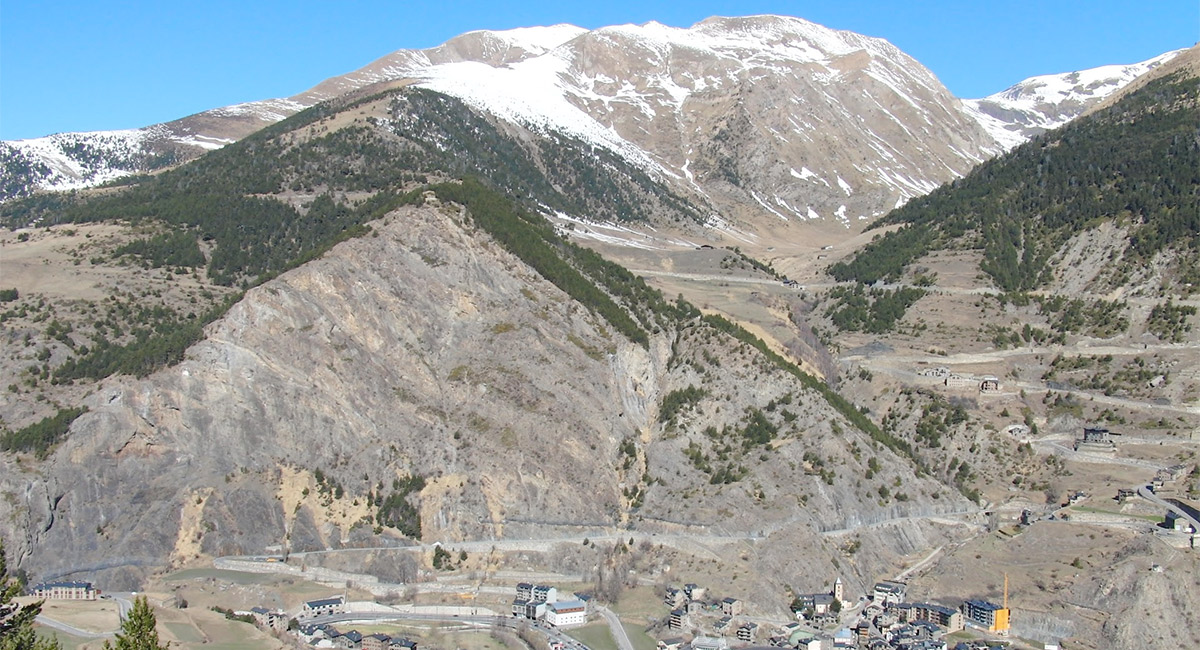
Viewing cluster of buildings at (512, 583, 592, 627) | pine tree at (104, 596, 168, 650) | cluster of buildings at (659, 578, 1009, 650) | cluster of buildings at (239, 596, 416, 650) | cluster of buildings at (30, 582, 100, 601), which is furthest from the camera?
cluster of buildings at (512, 583, 592, 627)

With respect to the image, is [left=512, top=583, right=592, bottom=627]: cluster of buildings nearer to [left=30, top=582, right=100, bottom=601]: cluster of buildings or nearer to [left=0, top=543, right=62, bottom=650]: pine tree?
[left=30, top=582, right=100, bottom=601]: cluster of buildings

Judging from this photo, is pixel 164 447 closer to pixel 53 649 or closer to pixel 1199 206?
pixel 53 649

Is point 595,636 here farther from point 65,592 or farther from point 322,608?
point 65,592

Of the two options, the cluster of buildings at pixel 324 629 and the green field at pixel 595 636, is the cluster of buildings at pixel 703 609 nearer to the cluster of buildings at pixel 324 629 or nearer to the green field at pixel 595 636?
the green field at pixel 595 636

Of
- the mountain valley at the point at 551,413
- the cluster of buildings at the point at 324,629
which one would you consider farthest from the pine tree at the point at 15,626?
the cluster of buildings at the point at 324,629

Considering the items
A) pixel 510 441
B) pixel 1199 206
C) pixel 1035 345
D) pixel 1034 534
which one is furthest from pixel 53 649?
pixel 1199 206

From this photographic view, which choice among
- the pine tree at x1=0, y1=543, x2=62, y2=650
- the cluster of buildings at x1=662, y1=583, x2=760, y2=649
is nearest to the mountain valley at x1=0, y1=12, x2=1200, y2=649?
the cluster of buildings at x1=662, y1=583, x2=760, y2=649
